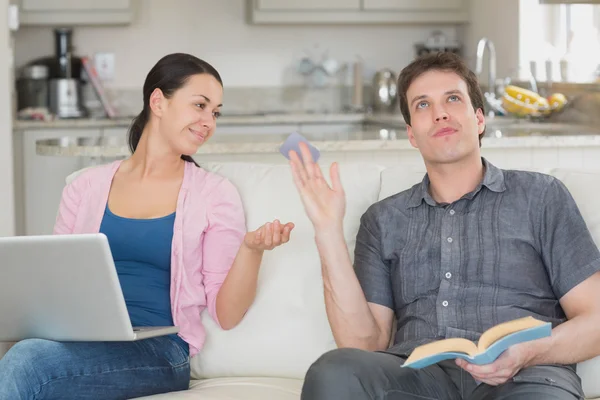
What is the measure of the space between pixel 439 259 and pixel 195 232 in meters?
0.56

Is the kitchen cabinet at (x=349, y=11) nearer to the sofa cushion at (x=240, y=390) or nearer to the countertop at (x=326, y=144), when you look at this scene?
the countertop at (x=326, y=144)

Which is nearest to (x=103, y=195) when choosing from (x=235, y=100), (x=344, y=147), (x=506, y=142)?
(x=344, y=147)

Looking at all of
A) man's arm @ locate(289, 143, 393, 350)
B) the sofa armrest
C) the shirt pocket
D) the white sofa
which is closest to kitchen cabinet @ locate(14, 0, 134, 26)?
the white sofa

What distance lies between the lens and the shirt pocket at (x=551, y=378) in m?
1.81

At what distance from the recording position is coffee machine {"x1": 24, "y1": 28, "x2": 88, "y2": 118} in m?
5.52

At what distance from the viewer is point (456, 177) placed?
2.16 m

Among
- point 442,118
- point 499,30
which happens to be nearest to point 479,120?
point 442,118

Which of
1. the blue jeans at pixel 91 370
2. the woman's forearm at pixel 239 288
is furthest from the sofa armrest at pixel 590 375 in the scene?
the blue jeans at pixel 91 370

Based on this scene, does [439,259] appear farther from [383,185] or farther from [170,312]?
[170,312]

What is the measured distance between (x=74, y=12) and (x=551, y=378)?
4238mm

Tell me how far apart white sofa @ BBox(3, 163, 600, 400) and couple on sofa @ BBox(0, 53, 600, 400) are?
0.05m

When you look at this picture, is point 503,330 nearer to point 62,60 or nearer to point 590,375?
point 590,375

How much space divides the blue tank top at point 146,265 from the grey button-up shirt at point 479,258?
441 millimetres

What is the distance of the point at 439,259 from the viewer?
2.10 m
